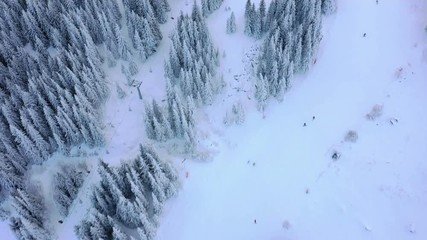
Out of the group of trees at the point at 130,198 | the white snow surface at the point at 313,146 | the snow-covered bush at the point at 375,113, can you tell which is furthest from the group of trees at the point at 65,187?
the snow-covered bush at the point at 375,113

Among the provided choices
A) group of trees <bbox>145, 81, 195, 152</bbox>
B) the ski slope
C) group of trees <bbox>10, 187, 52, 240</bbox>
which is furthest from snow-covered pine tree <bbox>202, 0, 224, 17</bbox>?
group of trees <bbox>10, 187, 52, 240</bbox>

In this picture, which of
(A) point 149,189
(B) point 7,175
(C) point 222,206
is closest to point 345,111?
(C) point 222,206

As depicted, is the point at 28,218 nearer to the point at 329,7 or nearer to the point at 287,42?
the point at 287,42

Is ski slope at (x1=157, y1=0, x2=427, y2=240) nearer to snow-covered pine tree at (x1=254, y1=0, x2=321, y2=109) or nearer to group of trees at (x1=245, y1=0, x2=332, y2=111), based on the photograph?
group of trees at (x1=245, y1=0, x2=332, y2=111)

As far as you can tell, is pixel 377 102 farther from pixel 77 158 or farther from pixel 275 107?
pixel 77 158

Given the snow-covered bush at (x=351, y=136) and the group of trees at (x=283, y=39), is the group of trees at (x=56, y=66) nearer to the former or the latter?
the group of trees at (x=283, y=39)

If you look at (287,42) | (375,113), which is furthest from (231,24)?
(375,113)
